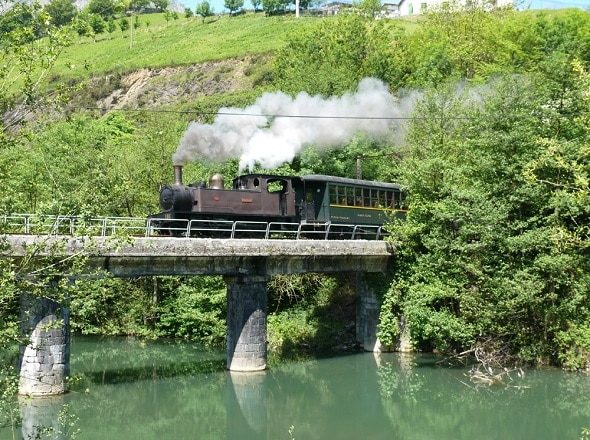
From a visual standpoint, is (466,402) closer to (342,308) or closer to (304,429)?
(304,429)

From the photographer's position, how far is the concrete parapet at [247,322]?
24.9m

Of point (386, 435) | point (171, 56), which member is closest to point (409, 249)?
point (386, 435)

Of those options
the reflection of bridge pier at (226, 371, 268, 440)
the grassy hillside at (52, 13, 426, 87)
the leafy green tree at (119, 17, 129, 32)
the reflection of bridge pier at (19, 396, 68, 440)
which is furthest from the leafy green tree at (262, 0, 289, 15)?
the reflection of bridge pier at (19, 396, 68, 440)

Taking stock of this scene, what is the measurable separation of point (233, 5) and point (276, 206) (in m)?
107

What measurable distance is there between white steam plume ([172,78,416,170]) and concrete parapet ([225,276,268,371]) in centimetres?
740

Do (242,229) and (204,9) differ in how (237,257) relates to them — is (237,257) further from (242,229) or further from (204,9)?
(204,9)

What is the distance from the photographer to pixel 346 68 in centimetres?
4850

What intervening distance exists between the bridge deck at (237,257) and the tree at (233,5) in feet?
351

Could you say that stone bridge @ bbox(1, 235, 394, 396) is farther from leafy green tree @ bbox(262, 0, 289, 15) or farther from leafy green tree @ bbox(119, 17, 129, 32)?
leafy green tree @ bbox(119, 17, 129, 32)

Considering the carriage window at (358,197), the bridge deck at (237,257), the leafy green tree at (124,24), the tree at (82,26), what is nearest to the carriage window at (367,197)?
the carriage window at (358,197)

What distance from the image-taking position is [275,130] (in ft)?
110

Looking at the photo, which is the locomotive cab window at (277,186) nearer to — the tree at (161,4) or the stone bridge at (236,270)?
the stone bridge at (236,270)

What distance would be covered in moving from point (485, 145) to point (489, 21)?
37.7m

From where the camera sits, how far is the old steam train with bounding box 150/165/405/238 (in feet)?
85.8
